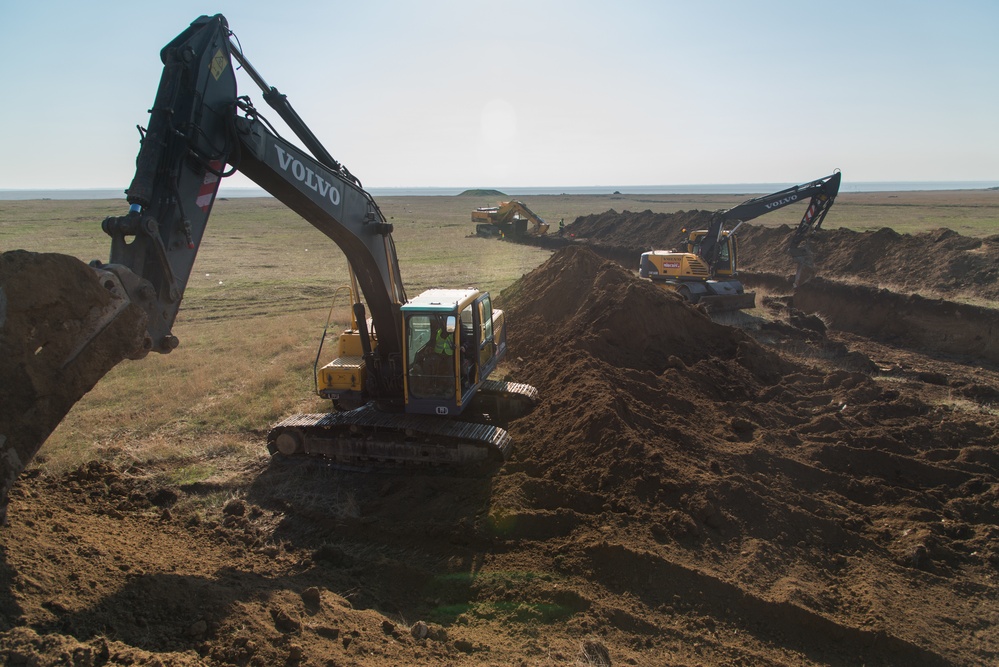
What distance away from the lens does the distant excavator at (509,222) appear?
139ft

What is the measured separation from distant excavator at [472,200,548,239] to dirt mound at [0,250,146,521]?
3801 cm

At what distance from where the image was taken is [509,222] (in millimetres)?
43781

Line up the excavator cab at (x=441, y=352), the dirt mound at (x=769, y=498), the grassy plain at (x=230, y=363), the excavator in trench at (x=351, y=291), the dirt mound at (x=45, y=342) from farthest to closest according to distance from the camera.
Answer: the grassy plain at (x=230, y=363), the excavator cab at (x=441, y=352), the dirt mound at (x=769, y=498), the excavator in trench at (x=351, y=291), the dirt mound at (x=45, y=342)

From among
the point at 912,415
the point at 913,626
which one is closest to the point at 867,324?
the point at 912,415

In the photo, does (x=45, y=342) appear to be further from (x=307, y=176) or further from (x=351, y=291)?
(x=351, y=291)

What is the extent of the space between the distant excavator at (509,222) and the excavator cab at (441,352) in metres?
34.4

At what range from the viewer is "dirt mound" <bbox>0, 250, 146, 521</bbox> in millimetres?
4555

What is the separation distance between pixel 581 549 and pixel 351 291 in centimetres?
495

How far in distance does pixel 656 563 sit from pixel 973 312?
15.4 meters

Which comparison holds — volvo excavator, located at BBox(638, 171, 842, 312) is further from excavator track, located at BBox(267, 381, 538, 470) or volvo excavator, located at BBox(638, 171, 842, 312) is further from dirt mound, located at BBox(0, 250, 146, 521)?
dirt mound, located at BBox(0, 250, 146, 521)

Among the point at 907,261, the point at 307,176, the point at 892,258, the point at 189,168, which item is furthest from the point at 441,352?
the point at 892,258

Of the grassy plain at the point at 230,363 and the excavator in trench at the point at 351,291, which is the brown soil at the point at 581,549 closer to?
the excavator in trench at the point at 351,291

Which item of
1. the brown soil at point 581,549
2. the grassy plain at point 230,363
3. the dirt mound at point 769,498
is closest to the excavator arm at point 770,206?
the grassy plain at point 230,363

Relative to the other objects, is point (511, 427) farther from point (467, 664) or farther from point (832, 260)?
point (832, 260)
